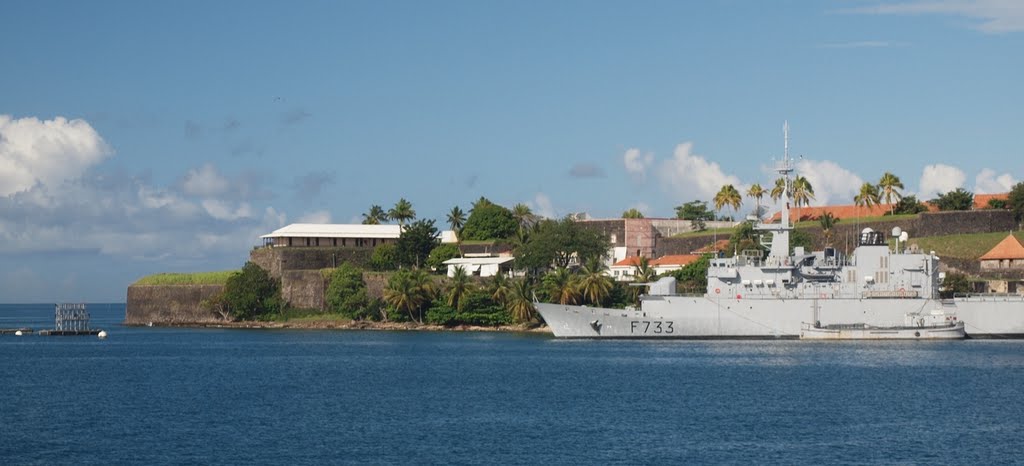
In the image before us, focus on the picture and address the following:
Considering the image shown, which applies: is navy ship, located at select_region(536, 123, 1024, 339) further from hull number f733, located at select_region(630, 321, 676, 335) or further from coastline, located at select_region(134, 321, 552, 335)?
coastline, located at select_region(134, 321, 552, 335)

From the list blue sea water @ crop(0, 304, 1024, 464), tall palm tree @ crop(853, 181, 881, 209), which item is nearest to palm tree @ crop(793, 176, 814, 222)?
tall palm tree @ crop(853, 181, 881, 209)

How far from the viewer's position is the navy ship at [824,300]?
59406 millimetres

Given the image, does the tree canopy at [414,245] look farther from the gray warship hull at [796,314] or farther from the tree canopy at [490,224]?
the gray warship hull at [796,314]

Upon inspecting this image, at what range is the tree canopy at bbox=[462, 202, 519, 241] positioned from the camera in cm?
9444

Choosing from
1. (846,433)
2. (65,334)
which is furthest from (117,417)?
(65,334)

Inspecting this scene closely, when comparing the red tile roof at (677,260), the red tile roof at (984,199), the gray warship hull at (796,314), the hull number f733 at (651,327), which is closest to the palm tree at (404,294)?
the red tile roof at (677,260)

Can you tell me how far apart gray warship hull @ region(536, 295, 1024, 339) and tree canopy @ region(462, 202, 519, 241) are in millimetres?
34291

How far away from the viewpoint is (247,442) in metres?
30.5

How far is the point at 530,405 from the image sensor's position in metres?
37.0

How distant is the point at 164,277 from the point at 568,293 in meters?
34.3

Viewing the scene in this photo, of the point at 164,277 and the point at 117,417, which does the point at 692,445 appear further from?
the point at 164,277

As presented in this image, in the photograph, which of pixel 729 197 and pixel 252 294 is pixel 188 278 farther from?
pixel 729 197

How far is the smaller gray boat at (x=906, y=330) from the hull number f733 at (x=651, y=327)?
5995 millimetres

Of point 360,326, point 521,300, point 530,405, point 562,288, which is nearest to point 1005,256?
point 562,288
